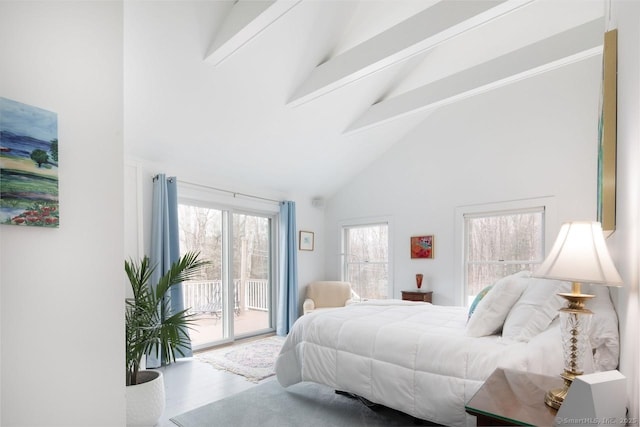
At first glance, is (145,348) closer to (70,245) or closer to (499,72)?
(70,245)

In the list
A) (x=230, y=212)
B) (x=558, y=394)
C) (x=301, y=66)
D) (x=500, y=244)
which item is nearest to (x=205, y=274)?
(x=230, y=212)

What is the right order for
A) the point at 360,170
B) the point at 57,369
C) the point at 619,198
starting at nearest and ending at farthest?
the point at 619,198, the point at 57,369, the point at 360,170

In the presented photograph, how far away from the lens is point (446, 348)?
6.60 feet

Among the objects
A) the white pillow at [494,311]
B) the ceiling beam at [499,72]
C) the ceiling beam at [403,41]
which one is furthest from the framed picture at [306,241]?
the white pillow at [494,311]

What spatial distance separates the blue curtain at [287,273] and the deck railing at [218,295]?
308 mm

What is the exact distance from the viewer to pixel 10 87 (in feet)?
4.47

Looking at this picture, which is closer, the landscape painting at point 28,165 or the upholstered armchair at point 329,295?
the landscape painting at point 28,165

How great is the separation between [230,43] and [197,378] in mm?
2932

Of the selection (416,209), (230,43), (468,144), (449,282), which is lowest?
(449,282)

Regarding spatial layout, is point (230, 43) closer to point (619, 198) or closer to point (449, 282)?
point (619, 198)

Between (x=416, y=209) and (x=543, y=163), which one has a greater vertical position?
(x=543, y=163)

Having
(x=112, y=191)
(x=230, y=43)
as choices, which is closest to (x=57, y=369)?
(x=112, y=191)

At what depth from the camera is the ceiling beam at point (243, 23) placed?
232cm

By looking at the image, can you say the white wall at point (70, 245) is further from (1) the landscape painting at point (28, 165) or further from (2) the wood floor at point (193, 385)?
→ (2) the wood floor at point (193, 385)
